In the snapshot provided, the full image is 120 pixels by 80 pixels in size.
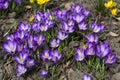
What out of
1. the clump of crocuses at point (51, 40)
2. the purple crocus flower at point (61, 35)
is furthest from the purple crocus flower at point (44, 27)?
the purple crocus flower at point (61, 35)

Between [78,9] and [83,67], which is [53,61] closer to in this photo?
[83,67]

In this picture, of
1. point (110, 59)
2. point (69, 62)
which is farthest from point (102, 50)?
point (69, 62)

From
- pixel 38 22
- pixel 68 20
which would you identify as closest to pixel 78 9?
pixel 68 20

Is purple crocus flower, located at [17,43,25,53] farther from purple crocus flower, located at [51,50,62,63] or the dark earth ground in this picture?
purple crocus flower, located at [51,50,62,63]

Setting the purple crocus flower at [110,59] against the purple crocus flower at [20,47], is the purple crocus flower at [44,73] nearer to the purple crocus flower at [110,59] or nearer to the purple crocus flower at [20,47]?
the purple crocus flower at [20,47]

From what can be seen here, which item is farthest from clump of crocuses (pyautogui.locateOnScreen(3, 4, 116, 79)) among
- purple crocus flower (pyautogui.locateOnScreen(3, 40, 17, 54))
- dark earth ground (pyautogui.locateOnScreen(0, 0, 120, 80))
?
dark earth ground (pyautogui.locateOnScreen(0, 0, 120, 80))

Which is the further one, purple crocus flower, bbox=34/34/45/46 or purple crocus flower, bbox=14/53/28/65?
purple crocus flower, bbox=34/34/45/46

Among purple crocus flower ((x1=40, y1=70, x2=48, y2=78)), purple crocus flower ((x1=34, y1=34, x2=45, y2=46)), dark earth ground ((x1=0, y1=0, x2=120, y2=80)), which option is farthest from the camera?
purple crocus flower ((x1=34, y1=34, x2=45, y2=46))

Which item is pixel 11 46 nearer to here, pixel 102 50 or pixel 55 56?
pixel 55 56

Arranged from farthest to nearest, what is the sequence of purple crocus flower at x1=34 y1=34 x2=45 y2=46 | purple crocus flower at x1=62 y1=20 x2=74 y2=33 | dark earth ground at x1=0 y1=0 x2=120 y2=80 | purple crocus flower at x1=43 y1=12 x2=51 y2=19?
purple crocus flower at x1=43 y1=12 x2=51 y2=19, purple crocus flower at x1=62 y1=20 x2=74 y2=33, purple crocus flower at x1=34 y1=34 x2=45 y2=46, dark earth ground at x1=0 y1=0 x2=120 y2=80
